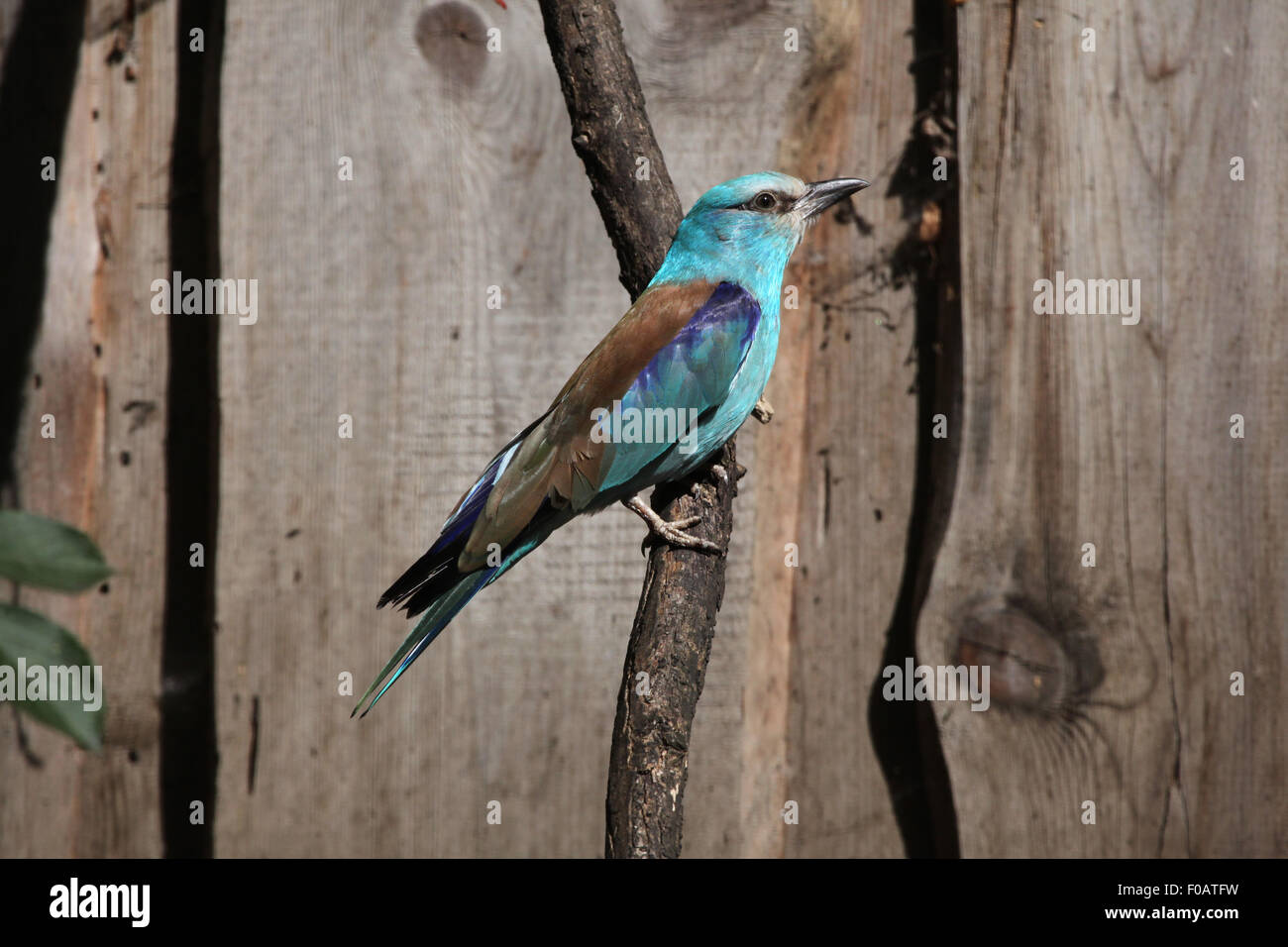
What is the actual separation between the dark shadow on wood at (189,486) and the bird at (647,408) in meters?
0.82

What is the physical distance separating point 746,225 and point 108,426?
2.04m

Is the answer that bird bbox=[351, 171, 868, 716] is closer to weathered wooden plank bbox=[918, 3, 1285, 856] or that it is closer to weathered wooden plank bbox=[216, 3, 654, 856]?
weathered wooden plank bbox=[216, 3, 654, 856]

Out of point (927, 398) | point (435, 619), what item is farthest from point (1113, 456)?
point (435, 619)

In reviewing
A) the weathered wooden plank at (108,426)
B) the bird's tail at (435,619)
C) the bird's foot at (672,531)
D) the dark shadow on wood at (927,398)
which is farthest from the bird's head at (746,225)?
the weathered wooden plank at (108,426)

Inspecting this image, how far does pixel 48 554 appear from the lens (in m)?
1.29

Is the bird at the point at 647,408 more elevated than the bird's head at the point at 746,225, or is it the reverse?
the bird's head at the point at 746,225

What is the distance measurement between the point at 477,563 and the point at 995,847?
1.75 m

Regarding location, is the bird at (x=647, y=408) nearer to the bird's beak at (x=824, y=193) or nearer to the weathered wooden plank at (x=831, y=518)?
the bird's beak at (x=824, y=193)

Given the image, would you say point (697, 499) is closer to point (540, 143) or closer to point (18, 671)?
point (540, 143)

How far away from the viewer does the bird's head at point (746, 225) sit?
2941 millimetres

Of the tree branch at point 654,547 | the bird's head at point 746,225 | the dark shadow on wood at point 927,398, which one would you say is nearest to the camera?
the tree branch at point 654,547

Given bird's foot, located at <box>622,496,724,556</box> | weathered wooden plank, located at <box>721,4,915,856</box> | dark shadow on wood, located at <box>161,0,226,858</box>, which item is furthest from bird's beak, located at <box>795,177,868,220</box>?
dark shadow on wood, located at <box>161,0,226,858</box>

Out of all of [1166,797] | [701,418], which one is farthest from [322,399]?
[1166,797]

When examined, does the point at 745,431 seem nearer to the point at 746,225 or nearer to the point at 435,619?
the point at 746,225
